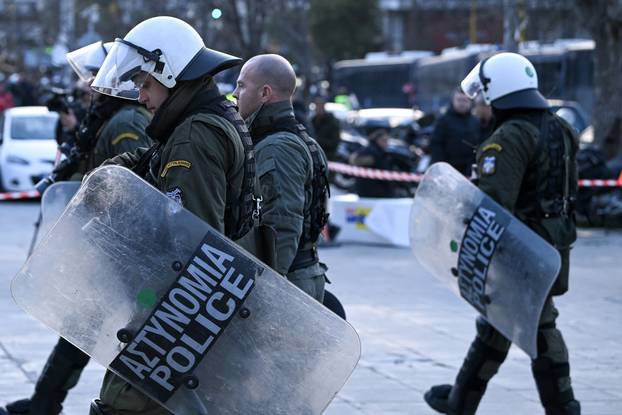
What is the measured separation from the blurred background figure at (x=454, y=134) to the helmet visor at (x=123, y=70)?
31.8 ft

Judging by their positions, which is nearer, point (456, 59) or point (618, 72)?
point (618, 72)

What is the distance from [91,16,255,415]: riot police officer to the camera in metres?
3.90

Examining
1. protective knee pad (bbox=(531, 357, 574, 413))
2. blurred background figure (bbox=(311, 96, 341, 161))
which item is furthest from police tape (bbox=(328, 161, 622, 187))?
protective knee pad (bbox=(531, 357, 574, 413))

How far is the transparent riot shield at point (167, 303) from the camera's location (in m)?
3.77

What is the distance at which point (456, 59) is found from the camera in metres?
37.2

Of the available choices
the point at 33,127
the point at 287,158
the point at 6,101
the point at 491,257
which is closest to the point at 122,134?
the point at 287,158

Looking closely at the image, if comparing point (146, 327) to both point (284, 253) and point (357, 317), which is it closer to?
point (284, 253)

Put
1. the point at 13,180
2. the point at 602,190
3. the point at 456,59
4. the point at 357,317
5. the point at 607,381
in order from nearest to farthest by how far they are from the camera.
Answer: the point at 607,381 < the point at 357,317 < the point at 602,190 < the point at 13,180 < the point at 456,59

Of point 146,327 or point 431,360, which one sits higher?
point 146,327

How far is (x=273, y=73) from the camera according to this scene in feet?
17.0

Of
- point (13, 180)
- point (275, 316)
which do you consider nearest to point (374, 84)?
point (13, 180)

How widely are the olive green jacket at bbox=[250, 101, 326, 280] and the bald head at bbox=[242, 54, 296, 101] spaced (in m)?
0.07

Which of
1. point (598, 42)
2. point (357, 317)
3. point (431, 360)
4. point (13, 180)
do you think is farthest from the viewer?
point (13, 180)

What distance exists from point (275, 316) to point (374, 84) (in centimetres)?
4306
